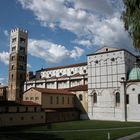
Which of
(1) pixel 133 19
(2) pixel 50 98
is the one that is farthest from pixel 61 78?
(1) pixel 133 19

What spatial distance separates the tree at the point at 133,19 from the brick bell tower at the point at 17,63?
77548 millimetres

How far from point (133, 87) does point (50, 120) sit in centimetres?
1954

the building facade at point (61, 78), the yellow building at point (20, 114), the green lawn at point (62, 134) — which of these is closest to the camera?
the green lawn at point (62, 134)

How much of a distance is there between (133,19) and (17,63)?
3214 inches

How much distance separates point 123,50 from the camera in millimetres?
64438

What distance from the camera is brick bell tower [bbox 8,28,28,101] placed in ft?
320

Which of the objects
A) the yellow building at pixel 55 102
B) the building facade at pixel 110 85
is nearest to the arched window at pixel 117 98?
the building facade at pixel 110 85

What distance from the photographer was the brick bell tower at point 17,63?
97.5m

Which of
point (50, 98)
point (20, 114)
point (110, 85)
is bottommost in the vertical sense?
point (20, 114)

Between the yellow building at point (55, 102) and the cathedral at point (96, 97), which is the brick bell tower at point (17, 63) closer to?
the cathedral at point (96, 97)

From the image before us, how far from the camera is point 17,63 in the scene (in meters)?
99.8

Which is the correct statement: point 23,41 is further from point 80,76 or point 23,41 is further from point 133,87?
point 133,87

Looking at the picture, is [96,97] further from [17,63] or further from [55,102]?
[17,63]

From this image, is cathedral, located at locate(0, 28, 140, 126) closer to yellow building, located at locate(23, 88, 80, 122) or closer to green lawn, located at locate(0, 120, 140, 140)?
yellow building, located at locate(23, 88, 80, 122)
